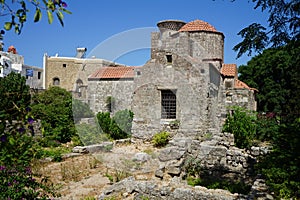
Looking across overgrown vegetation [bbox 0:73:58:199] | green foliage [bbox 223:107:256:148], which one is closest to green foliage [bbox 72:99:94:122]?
green foliage [bbox 223:107:256:148]

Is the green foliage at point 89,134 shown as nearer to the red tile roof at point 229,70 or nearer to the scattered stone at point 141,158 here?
the scattered stone at point 141,158

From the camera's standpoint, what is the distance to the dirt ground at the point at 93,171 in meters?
7.16

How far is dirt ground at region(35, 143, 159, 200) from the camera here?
23.5ft

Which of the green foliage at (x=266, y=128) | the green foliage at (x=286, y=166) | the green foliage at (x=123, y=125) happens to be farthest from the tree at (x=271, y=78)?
the green foliage at (x=286, y=166)

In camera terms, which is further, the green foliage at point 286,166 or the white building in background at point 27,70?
the white building in background at point 27,70

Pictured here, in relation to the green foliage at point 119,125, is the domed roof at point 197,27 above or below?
above

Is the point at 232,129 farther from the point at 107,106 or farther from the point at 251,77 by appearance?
the point at 251,77

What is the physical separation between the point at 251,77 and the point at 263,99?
3524 millimetres

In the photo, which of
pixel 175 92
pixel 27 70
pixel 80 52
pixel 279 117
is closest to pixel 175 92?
pixel 175 92

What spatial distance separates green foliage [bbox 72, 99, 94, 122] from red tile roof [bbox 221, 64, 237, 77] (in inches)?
307

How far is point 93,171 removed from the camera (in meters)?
8.91

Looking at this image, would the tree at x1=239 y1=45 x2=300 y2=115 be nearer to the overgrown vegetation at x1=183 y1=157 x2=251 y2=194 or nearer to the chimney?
the overgrown vegetation at x1=183 y1=157 x2=251 y2=194

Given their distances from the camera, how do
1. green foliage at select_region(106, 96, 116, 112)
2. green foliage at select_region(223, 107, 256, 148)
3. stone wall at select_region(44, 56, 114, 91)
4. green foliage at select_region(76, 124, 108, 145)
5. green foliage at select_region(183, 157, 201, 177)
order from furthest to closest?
1. stone wall at select_region(44, 56, 114, 91)
2. green foliage at select_region(106, 96, 116, 112)
3. green foliage at select_region(76, 124, 108, 145)
4. green foliage at select_region(223, 107, 256, 148)
5. green foliage at select_region(183, 157, 201, 177)

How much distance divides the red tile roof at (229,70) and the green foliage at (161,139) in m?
5.62
